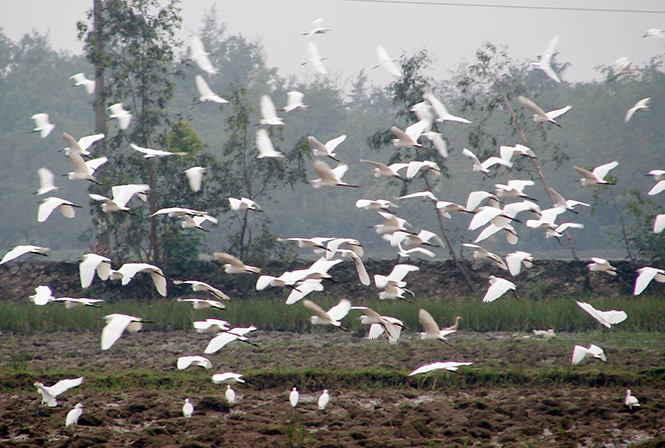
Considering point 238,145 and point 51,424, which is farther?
point 238,145

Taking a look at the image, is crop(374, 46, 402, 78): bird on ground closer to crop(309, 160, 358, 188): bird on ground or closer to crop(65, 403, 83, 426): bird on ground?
crop(309, 160, 358, 188): bird on ground

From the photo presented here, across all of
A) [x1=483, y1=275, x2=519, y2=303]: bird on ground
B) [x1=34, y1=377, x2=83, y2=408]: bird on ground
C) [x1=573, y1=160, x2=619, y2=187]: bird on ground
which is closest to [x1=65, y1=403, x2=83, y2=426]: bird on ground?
[x1=34, y1=377, x2=83, y2=408]: bird on ground

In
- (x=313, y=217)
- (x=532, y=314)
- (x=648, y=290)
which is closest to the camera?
(x=532, y=314)

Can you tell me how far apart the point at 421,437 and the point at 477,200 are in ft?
7.39

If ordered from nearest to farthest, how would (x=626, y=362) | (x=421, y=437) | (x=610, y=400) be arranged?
(x=421, y=437), (x=610, y=400), (x=626, y=362)

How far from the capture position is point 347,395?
17.9 ft

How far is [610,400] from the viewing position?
4.93 m

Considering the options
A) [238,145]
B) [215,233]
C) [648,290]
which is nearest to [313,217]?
[215,233]

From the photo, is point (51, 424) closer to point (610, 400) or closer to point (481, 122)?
point (610, 400)

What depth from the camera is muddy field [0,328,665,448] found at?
4.34 m

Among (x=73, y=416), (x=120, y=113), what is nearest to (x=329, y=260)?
(x=73, y=416)

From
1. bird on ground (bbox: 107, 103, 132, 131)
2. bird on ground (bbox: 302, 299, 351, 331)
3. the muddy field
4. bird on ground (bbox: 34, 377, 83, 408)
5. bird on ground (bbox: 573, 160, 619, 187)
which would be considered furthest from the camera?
bird on ground (bbox: 107, 103, 132, 131)

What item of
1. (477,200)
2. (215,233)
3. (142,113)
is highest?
(142,113)

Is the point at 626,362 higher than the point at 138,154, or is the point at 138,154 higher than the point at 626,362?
the point at 138,154
